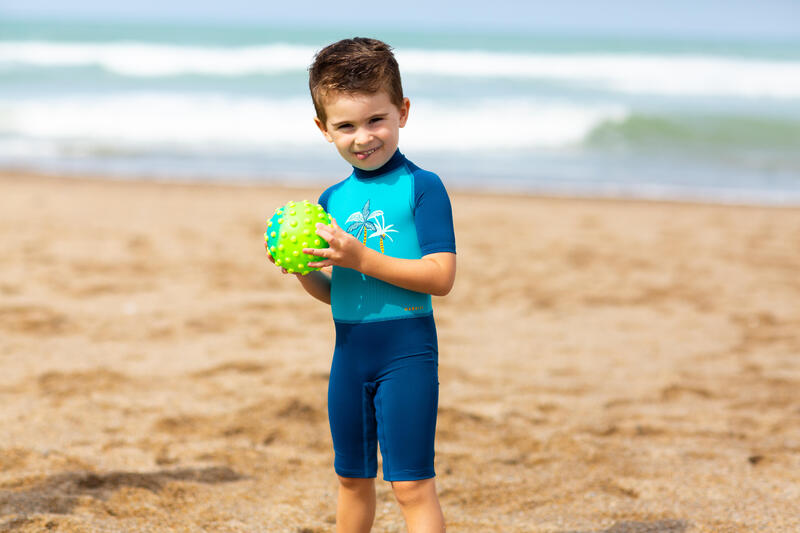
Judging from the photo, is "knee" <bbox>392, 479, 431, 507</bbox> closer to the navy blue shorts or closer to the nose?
the navy blue shorts

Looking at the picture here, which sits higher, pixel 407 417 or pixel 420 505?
pixel 407 417

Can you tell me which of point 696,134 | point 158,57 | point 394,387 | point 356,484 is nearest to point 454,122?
point 696,134

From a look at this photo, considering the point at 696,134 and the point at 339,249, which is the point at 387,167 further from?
the point at 696,134

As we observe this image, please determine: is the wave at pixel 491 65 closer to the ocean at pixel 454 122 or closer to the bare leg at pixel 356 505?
the ocean at pixel 454 122

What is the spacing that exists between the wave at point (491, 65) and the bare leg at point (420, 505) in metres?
25.5

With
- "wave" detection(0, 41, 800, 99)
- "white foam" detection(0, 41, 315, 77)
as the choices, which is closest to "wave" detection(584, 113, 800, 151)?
"wave" detection(0, 41, 800, 99)

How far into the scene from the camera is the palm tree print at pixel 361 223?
223 cm

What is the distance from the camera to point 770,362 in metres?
5.09

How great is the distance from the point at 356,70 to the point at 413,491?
3.71 ft

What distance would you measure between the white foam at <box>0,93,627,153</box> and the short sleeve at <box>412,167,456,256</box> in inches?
555

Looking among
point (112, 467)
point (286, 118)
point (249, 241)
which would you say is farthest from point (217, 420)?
point (286, 118)

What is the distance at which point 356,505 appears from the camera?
2406 millimetres

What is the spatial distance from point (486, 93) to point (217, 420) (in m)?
20.1

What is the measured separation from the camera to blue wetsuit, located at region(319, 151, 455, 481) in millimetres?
2195
